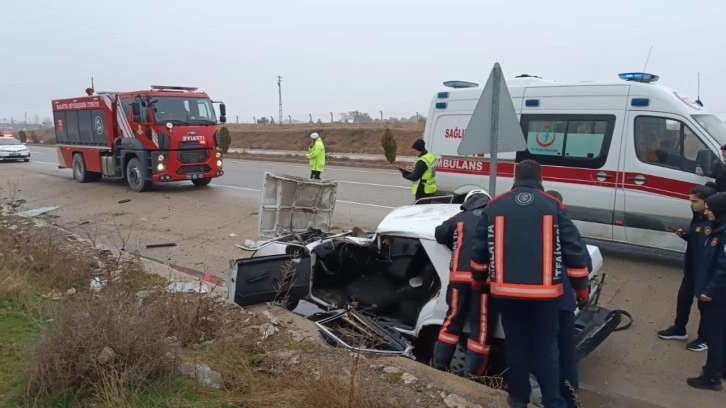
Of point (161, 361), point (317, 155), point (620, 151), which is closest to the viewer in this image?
point (161, 361)

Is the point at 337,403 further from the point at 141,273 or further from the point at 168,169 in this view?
the point at 168,169

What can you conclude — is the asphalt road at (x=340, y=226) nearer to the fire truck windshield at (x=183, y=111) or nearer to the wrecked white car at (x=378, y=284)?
the wrecked white car at (x=378, y=284)

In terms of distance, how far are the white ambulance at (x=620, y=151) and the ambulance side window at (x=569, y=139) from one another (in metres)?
0.01

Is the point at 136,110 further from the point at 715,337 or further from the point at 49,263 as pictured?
the point at 715,337

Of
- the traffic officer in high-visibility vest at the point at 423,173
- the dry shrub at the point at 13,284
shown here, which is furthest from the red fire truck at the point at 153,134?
the dry shrub at the point at 13,284

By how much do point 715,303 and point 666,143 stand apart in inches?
134

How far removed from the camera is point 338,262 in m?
5.32

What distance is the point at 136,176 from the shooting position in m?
14.9

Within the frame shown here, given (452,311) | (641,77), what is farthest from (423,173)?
(452,311)

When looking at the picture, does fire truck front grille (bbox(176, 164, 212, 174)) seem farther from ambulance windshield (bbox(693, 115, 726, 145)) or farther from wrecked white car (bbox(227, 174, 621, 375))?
ambulance windshield (bbox(693, 115, 726, 145))

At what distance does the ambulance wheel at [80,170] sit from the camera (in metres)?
17.2

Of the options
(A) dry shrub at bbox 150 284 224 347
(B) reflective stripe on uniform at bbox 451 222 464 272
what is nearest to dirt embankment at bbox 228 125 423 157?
(A) dry shrub at bbox 150 284 224 347

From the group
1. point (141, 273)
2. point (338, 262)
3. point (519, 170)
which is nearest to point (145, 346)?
point (338, 262)

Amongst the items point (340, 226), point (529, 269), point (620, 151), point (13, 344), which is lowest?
point (340, 226)
